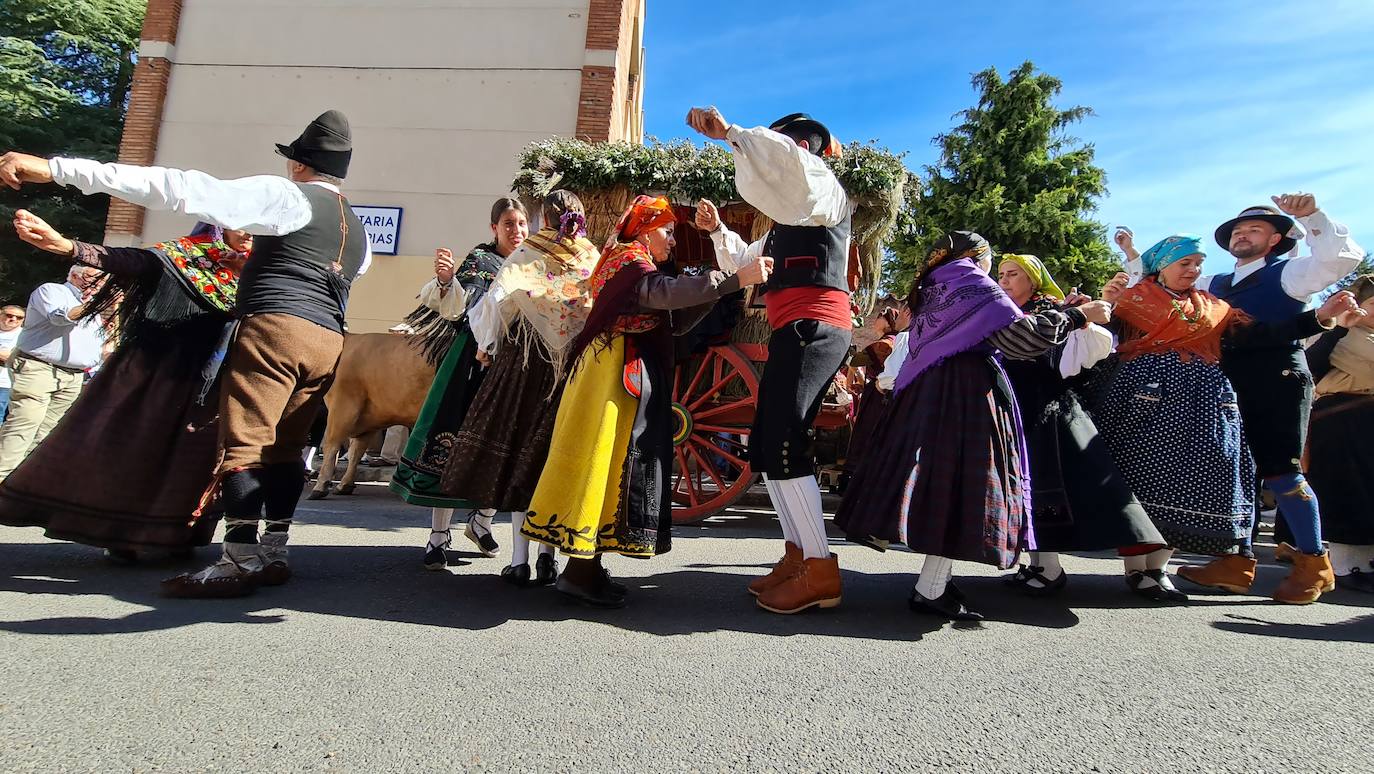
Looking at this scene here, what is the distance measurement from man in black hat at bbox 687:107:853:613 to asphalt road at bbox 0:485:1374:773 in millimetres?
194

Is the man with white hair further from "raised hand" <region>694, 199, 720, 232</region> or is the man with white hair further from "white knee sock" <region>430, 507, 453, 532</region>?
"raised hand" <region>694, 199, 720, 232</region>

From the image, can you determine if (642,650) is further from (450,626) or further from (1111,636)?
(1111,636)

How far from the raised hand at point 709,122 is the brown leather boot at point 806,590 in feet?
5.06

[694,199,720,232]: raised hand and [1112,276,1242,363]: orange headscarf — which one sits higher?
[694,199,720,232]: raised hand

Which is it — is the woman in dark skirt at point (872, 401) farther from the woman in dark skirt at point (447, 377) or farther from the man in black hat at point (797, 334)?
the woman in dark skirt at point (447, 377)

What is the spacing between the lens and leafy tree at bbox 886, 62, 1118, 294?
47.2ft

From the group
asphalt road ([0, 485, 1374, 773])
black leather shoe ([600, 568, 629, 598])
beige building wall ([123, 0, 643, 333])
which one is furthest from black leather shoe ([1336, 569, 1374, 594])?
beige building wall ([123, 0, 643, 333])

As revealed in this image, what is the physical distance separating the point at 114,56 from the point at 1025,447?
18864mm

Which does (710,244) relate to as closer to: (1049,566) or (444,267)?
(444,267)

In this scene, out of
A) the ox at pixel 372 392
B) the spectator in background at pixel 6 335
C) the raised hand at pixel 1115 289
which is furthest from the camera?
the spectator in background at pixel 6 335

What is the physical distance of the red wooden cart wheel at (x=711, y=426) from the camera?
15.6ft

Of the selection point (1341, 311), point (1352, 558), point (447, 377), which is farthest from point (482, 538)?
point (1352, 558)

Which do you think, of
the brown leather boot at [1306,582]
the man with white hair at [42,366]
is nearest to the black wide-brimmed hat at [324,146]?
the man with white hair at [42,366]

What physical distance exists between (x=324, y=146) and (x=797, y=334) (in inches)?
76.5
